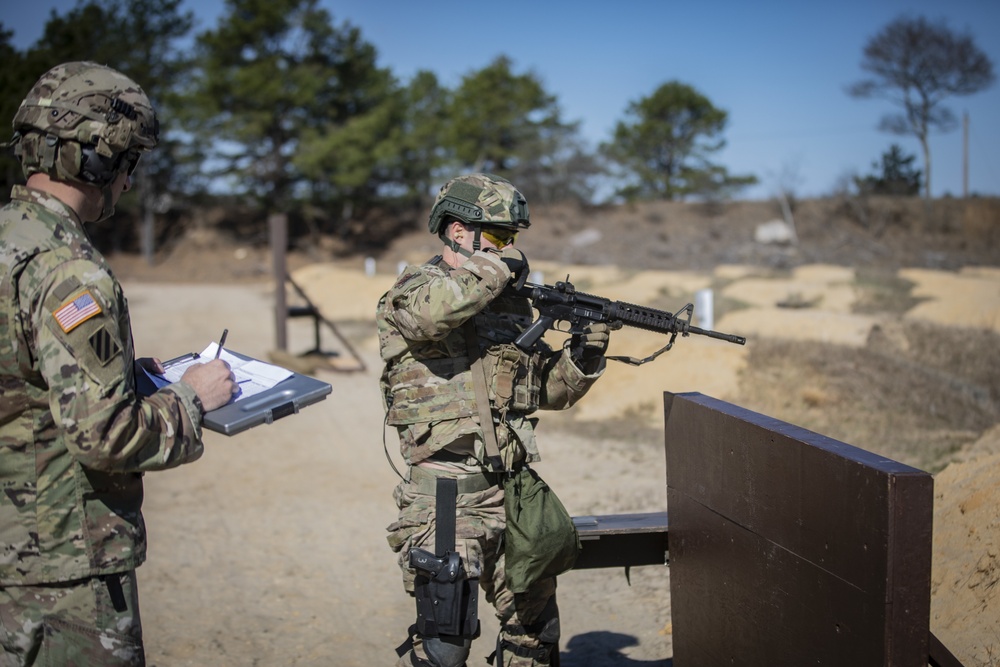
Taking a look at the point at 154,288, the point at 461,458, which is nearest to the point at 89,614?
the point at 461,458

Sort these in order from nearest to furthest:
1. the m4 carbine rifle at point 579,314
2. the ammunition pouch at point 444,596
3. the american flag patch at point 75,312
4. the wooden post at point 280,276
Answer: the american flag patch at point 75,312 < the ammunition pouch at point 444,596 < the m4 carbine rifle at point 579,314 < the wooden post at point 280,276

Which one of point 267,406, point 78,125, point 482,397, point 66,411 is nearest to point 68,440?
point 66,411

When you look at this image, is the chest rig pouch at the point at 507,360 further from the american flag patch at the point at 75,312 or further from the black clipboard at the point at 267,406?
the american flag patch at the point at 75,312

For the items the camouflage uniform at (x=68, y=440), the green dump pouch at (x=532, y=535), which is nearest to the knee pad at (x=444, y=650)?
the green dump pouch at (x=532, y=535)

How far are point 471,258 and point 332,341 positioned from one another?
12594 mm

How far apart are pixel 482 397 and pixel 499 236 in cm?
61

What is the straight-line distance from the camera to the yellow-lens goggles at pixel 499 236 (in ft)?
10.2

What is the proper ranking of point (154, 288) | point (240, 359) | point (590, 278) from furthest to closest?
point (154, 288), point (590, 278), point (240, 359)

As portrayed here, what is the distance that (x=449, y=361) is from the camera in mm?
3041

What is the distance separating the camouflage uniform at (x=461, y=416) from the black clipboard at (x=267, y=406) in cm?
60

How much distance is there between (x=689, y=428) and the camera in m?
3.08

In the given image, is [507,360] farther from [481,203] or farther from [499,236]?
[481,203]

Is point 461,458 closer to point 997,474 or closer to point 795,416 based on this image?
point 997,474

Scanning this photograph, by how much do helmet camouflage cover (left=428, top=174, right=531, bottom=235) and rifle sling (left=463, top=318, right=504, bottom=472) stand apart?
376mm
